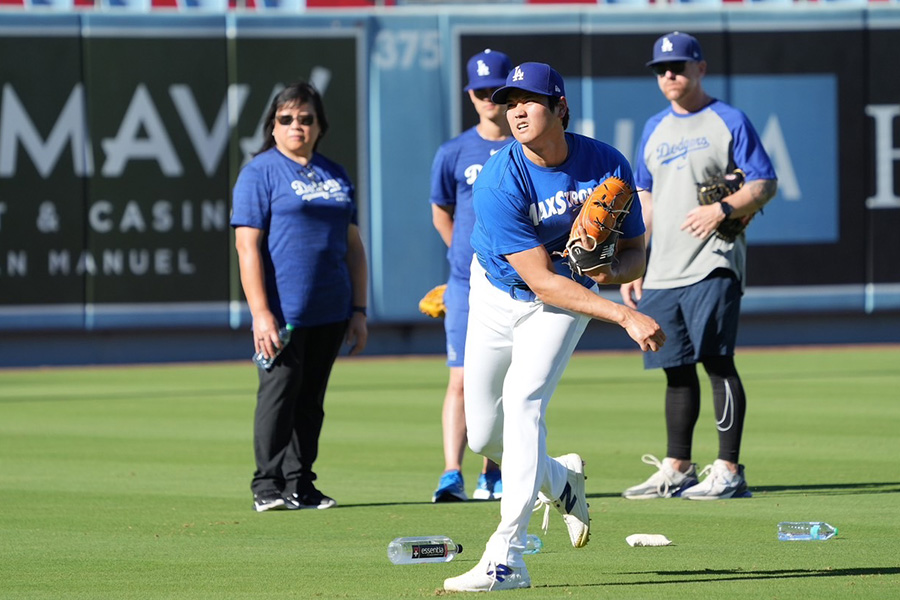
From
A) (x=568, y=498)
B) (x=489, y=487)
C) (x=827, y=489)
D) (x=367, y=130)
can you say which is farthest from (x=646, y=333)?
(x=367, y=130)

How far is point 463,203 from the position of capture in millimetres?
8164

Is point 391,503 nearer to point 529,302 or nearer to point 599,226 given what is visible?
point 529,302

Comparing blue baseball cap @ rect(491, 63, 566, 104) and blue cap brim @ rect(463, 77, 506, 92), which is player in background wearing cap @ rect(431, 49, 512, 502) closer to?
blue cap brim @ rect(463, 77, 506, 92)

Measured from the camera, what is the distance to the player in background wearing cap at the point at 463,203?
8031 millimetres

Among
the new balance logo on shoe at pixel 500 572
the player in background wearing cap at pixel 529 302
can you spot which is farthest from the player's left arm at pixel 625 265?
the new balance logo on shoe at pixel 500 572

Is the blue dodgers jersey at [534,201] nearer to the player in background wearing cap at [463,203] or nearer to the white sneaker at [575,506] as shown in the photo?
the white sneaker at [575,506]

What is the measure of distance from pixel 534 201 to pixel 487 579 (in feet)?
4.54

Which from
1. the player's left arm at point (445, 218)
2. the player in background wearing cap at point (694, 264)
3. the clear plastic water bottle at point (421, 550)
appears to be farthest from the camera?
the player's left arm at point (445, 218)

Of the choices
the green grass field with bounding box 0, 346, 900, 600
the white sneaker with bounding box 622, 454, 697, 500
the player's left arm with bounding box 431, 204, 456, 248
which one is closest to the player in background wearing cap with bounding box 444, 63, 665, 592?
the green grass field with bounding box 0, 346, 900, 600

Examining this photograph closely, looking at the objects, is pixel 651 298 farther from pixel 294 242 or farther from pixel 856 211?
pixel 856 211

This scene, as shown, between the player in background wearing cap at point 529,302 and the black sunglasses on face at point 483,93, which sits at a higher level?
the black sunglasses on face at point 483,93

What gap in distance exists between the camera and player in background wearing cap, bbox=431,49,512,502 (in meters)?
8.03

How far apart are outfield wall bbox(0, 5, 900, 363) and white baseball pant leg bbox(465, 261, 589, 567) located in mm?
12914

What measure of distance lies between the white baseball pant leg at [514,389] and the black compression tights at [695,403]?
2264mm
